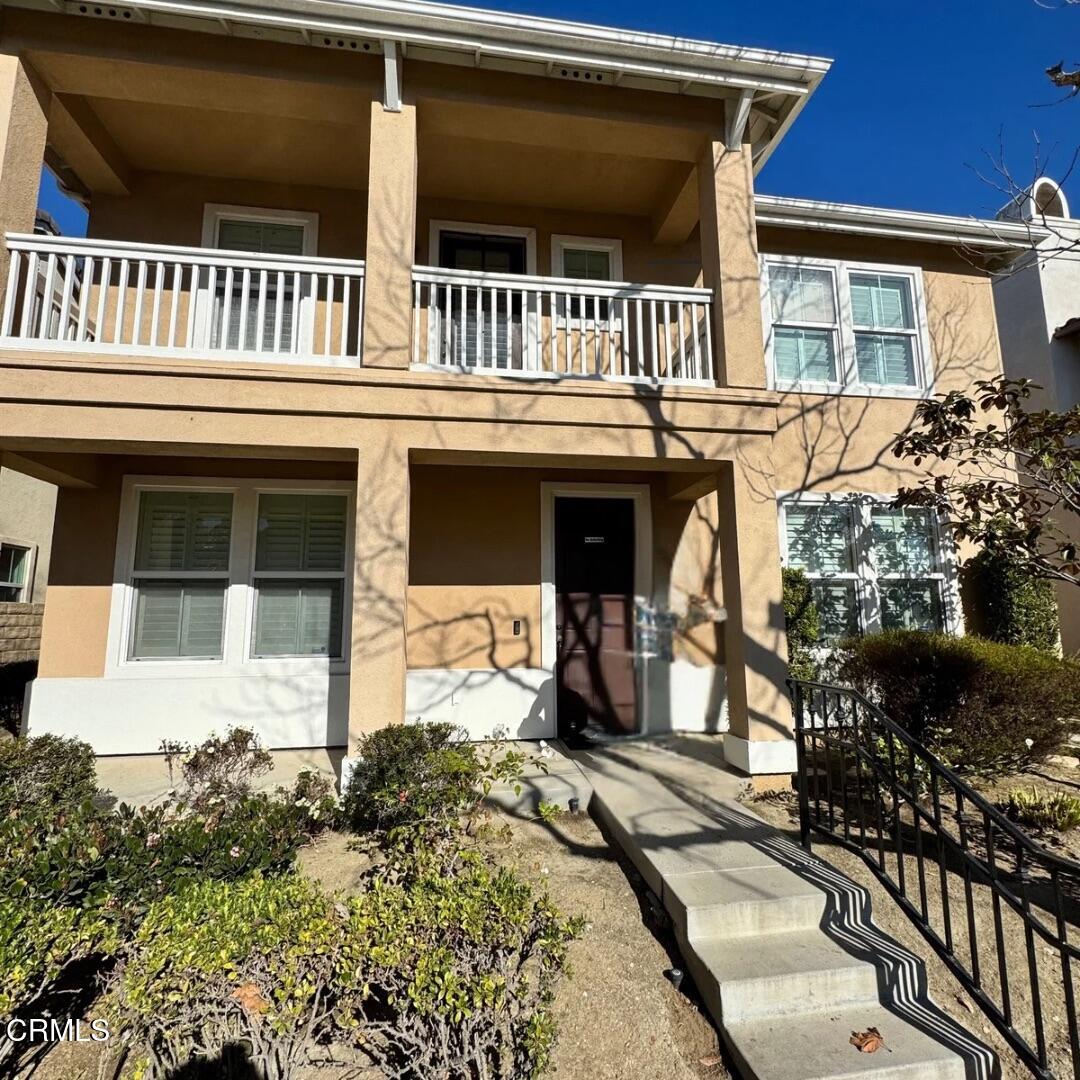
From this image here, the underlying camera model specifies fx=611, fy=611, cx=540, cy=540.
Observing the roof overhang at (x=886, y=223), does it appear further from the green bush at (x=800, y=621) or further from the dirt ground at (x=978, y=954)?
the dirt ground at (x=978, y=954)

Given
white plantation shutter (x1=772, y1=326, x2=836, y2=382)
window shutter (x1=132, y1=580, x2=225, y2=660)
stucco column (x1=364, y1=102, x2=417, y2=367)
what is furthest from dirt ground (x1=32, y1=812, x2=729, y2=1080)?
white plantation shutter (x1=772, y1=326, x2=836, y2=382)

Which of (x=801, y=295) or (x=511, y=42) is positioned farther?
(x=801, y=295)

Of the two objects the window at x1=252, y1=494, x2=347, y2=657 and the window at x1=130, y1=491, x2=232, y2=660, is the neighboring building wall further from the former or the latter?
the window at x1=130, y1=491, x2=232, y2=660

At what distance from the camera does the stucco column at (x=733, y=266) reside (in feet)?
19.0

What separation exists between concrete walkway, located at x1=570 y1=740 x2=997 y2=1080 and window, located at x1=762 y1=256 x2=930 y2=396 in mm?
5892

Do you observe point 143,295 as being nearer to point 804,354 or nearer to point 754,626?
point 754,626

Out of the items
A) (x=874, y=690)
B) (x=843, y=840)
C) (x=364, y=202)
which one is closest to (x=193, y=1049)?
(x=843, y=840)

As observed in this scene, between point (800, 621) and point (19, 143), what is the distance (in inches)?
346

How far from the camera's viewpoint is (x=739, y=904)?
10.7 feet

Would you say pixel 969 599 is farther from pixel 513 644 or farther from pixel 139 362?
pixel 139 362

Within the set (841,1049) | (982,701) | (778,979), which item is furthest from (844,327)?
(841,1049)

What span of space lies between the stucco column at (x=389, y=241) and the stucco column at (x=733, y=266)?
289cm

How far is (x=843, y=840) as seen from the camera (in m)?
4.11

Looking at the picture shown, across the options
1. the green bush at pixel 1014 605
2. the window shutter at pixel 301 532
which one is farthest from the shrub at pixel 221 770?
the green bush at pixel 1014 605
